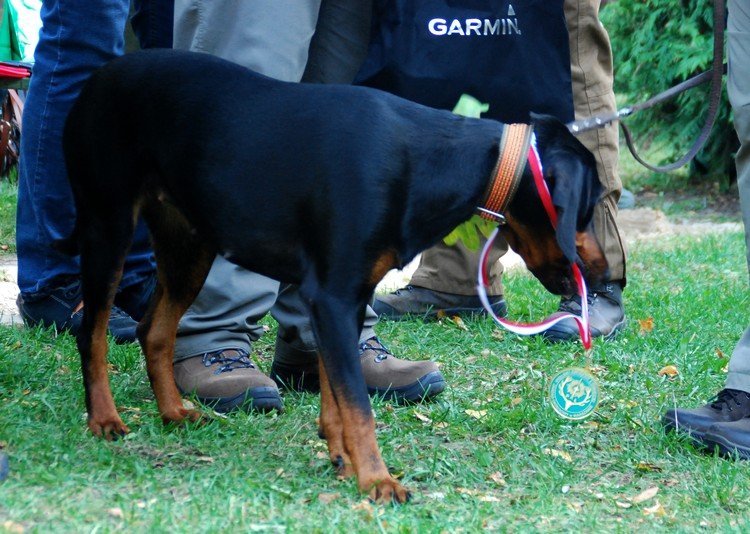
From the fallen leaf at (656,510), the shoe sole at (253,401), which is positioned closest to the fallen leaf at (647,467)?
the fallen leaf at (656,510)

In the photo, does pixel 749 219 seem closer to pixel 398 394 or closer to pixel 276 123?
pixel 398 394

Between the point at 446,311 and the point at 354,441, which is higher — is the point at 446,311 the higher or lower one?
the lower one

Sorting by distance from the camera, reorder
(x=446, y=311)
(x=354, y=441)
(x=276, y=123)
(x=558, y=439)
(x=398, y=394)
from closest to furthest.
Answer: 1. (x=354, y=441)
2. (x=276, y=123)
3. (x=558, y=439)
4. (x=398, y=394)
5. (x=446, y=311)

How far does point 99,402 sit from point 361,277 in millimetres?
1099

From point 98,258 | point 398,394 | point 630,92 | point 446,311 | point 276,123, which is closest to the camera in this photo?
point 276,123

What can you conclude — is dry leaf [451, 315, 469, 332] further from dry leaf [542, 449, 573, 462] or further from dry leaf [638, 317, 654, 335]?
dry leaf [542, 449, 573, 462]

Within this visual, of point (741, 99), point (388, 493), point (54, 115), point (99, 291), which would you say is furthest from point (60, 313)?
point (741, 99)

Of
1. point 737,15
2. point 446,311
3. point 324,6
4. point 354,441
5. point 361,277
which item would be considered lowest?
point 446,311

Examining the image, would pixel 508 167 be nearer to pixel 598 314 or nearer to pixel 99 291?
pixel 99 291

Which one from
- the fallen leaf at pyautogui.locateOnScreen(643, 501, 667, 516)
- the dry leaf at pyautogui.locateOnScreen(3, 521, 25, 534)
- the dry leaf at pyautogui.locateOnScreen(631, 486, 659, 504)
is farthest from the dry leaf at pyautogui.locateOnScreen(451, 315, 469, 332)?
the dry leaf at pyautogui.locateOnScreen(3, 521, 25, 534)

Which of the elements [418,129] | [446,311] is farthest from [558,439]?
[446,311]

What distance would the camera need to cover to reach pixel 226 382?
376cm

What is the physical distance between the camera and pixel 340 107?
9.98ft

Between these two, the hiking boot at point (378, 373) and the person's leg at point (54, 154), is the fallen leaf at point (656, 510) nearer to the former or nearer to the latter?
the hiking boot at point (378, 373)
